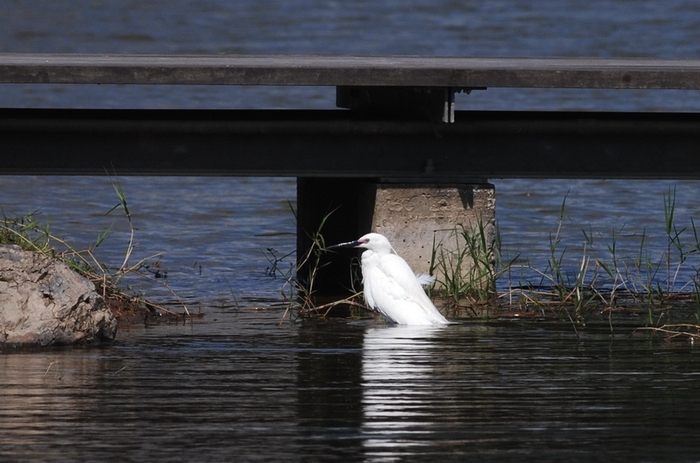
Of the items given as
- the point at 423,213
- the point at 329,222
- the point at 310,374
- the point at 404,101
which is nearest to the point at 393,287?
the point at 423,213

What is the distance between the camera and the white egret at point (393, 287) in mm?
8891

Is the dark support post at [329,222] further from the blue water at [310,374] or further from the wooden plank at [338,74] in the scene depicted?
the wooden plank at [338,74]

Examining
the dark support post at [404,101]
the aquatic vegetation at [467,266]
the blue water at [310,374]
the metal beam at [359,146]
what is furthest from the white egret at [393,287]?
the dark support post at [404,101]

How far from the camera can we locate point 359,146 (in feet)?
33.3

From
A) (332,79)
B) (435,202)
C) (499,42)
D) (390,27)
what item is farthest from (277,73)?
(390,27)

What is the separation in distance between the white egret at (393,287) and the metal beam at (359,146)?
79 centimetres

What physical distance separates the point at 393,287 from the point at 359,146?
1510 millimetres

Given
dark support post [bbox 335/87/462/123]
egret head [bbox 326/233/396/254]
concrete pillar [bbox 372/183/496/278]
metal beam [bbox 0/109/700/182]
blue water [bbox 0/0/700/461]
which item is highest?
dark support post [bbox 335/87/462/123]

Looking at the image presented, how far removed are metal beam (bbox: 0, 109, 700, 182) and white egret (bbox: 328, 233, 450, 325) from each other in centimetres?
79

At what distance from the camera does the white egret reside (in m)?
8.89

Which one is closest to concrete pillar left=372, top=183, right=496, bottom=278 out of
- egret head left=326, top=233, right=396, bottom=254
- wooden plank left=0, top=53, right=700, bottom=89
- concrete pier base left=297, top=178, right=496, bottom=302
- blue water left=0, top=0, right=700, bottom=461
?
concrete pier base left=297, top=178, right=496, bottom=302

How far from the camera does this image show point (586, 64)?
10719 millimetres

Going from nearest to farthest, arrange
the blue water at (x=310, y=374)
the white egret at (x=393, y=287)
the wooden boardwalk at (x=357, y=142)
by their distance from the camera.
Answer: the blue water at (x=310, y=374)
the white egret at (x=393, y=287)
the wooden boardwalk at (x=357, y=142)

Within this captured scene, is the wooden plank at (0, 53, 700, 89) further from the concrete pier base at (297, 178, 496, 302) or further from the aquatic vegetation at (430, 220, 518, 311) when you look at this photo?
the aquatic vegetation at (430, 220, 518, 311)
